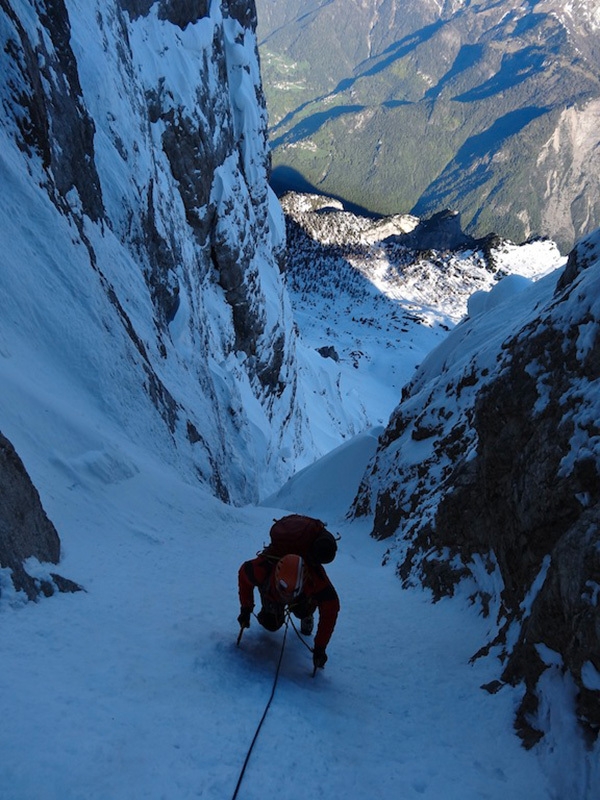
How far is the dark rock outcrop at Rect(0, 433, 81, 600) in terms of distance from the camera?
5.41 m

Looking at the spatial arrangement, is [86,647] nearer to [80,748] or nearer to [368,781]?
[80,748]

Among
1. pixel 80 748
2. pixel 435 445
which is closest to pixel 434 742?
pixel 80 748

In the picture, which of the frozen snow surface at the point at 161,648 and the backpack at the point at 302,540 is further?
the backpack at the point at 302,540

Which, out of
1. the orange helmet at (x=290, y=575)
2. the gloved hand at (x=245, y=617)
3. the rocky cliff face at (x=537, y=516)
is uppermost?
the orange helmet at (x=290, y=575)

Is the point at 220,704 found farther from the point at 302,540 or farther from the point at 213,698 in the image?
the point at 302,540

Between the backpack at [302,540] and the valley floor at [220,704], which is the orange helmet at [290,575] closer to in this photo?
the backpack at [302,540]

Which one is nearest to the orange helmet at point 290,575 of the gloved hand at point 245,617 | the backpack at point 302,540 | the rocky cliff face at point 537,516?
the backpack at point 302,540

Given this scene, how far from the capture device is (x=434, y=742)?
481cm

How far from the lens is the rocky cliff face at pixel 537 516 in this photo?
4488mm

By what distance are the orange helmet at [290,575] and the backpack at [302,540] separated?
0.79 ft

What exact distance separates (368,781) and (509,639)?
7.73 feet

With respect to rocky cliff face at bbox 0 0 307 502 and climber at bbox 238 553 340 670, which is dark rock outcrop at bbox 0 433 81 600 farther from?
rocky cliff face at bbox 0 0 307 502

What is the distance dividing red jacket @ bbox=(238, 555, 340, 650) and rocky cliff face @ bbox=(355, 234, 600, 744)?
174 cm

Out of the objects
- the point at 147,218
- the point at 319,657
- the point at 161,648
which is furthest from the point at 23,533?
the point at 147,218
